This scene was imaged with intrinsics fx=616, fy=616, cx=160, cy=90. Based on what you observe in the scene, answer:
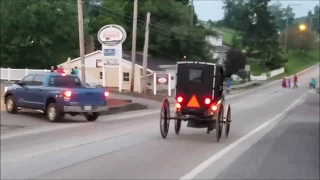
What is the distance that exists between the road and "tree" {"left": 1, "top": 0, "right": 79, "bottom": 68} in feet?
104

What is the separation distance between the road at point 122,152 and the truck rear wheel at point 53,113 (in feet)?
2.41

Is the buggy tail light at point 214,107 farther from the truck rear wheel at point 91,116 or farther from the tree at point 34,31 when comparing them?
the tree at point 34,31

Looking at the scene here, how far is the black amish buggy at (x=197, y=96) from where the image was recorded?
17906mm

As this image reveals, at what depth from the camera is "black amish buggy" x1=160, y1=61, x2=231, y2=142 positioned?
17.9 meters

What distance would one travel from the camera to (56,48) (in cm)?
5544

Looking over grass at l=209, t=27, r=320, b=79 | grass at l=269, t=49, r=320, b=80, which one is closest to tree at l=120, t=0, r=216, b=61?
grass at l=209, t=27, r=320, b=79

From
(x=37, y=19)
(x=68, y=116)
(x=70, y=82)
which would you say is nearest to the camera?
(x=70, y=82)

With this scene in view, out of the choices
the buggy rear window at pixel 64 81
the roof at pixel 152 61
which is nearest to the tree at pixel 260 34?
the roof at pixel 152 61

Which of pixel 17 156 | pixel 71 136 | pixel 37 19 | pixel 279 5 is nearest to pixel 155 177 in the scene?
pixel 17 156

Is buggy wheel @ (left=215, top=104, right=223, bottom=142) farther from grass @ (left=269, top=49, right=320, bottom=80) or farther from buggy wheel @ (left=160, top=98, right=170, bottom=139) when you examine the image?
grass @ (left=269, top=49, right=320, bottom=80)

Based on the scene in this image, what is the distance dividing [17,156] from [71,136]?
4385mm

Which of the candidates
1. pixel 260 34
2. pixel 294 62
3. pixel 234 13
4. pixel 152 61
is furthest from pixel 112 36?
pixel 234 13

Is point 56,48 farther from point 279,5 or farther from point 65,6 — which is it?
point 279,5

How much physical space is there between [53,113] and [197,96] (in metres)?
6.28
